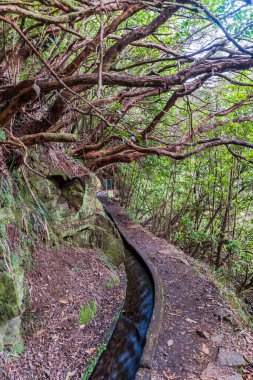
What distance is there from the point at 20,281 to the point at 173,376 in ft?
6.99

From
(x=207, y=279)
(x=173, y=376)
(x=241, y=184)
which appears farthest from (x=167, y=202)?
(x=173, y=376)

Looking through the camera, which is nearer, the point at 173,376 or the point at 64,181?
the point at 173,376

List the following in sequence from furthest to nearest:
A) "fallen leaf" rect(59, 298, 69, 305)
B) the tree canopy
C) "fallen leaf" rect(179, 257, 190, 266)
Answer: "fallen leaf" rect(179, 257, 190, 266), "fallen leaf" rect(59, 298, 69, 305), the tree canopy

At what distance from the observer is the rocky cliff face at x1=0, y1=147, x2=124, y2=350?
3025mm

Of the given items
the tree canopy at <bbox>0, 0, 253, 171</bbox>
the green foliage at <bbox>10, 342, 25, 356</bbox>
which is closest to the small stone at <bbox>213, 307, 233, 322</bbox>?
the tree canopy at <bbox>0, 0, 253, 171</bbox>

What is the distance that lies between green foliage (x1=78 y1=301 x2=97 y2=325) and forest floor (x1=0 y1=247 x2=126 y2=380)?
0.12 feet

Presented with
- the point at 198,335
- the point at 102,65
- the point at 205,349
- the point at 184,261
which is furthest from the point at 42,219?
the point at 184,261

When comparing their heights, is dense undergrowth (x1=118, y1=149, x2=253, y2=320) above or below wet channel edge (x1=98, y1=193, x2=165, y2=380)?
above

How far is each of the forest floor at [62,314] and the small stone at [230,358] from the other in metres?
1.63

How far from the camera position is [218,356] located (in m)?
3.16

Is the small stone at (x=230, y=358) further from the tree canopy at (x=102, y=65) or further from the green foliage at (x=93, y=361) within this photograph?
the tree canopy at (x=102, y=65)

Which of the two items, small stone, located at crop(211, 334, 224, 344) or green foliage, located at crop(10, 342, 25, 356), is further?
small stone, located at crop(211, 334, 224, 344)

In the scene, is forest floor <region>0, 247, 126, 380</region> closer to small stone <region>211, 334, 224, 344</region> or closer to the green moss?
the green moss

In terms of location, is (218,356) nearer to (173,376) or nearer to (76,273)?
(173,376)
